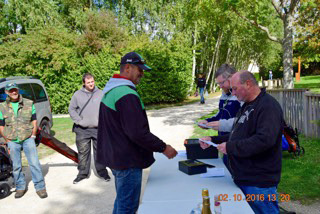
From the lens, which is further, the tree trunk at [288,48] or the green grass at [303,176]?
the tree trunk at [288,48]

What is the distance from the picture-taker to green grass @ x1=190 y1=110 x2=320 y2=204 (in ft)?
15.1

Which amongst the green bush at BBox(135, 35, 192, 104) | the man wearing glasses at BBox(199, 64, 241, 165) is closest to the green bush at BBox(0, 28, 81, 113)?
the green bush at BBox(135, 35, 192, 104)

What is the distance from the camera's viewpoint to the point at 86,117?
575cm

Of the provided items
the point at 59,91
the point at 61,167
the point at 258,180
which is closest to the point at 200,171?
the point at 258,180

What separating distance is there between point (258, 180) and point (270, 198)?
20 centimetres

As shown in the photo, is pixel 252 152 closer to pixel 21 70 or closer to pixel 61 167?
pixel 61 167

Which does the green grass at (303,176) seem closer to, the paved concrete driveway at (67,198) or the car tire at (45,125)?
the paved concrete driveway at (67,198)

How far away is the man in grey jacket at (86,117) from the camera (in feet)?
18.9

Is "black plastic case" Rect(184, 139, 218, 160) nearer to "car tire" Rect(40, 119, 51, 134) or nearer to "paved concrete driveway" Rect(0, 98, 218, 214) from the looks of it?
"paved concrete driveway" Rect(0, 98, 218, 214)

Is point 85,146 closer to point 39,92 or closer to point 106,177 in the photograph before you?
point 106,177

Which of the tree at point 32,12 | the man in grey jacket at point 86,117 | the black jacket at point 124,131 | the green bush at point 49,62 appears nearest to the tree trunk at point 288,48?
the man in grey jacket at point 86,117

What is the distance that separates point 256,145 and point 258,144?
0.06ft

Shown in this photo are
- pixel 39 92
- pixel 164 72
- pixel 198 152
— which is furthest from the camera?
pixel 164 72
